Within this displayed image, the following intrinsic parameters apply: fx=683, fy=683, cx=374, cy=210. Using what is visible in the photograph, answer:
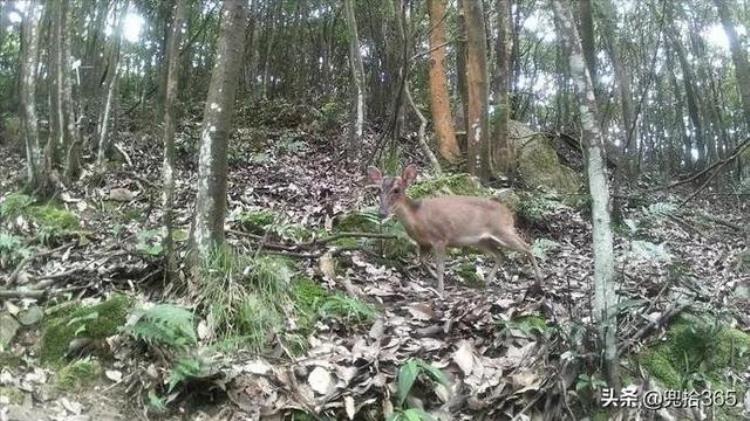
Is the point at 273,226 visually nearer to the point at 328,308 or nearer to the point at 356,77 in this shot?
the point at 328,308

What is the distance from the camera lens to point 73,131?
9.06 m

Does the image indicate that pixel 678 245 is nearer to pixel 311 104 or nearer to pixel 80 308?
pixel 80 308

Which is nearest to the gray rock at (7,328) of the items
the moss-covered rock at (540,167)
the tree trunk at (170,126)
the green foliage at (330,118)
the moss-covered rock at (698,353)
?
the tree trunk at (170,126)

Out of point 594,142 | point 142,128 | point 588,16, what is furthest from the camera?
point 142,128

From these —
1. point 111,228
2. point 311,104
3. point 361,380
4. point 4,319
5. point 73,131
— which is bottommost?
point 361,380

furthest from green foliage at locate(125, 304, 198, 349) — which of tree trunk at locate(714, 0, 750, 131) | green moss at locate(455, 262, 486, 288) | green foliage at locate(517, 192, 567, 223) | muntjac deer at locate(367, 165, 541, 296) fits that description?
tree trunk at locate(714, 0, 750, 131)

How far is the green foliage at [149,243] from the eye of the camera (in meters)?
5.67

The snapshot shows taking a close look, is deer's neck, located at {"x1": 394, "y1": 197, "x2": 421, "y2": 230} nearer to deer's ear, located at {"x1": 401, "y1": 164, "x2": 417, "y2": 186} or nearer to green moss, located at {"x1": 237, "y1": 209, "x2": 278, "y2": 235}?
deer's ear, located at {"x1": 401, "y1": 164, "x2": 417, "y2": 186}

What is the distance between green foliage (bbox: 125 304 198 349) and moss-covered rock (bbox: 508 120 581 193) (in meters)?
8.57

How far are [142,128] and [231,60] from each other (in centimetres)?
799

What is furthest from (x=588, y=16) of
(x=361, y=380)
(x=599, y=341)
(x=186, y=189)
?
(x=186, y=189)

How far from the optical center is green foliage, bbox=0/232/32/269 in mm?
5828

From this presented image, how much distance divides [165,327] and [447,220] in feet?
11.8

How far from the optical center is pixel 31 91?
7871mm
